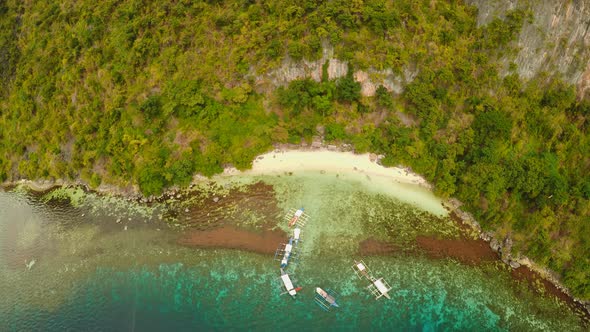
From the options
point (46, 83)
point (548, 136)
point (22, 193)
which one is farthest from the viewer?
point (46, 83)

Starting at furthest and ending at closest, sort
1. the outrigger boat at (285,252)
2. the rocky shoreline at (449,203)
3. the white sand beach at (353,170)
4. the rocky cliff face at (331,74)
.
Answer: the rocky cliff face at (331,74) → the white sand beach at (353,170) → the outrigger boat at (285,252) → the rocky shoreline at (449,203)

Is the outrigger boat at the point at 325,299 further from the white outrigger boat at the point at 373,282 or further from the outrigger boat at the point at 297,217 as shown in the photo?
the outrigger boat at the point at 297,217

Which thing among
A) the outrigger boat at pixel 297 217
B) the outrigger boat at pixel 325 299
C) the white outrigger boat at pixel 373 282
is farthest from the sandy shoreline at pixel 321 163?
the outrigger boat at pixel 325 299

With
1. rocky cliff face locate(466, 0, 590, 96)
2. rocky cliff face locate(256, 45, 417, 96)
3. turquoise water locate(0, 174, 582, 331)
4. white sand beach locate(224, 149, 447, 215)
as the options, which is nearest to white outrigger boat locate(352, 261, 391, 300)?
turquoise water locate(0, 174, 582, 331)

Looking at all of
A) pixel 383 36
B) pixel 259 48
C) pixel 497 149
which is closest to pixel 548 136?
pixel 497 149

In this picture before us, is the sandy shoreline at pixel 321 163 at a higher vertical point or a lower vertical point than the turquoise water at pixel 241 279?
higher

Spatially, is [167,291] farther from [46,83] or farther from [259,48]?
[46,83]

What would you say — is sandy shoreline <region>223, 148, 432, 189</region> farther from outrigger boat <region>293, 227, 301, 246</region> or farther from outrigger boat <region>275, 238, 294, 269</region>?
outrigger boat <region>275, 238, 294, 269</region>
